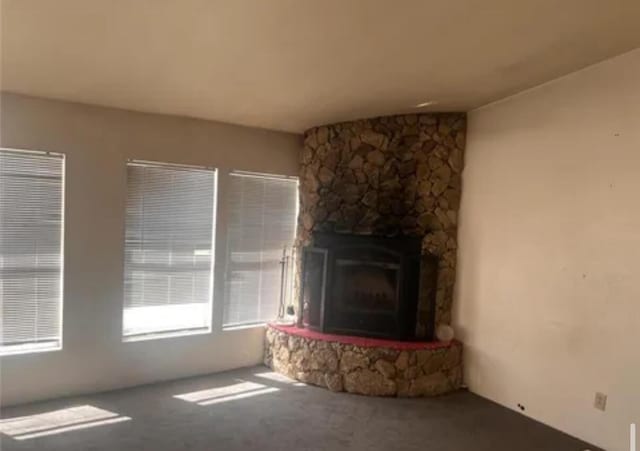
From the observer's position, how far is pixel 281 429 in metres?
3.13

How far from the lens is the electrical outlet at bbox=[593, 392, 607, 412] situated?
3.03 meters

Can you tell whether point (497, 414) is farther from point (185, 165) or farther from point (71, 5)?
point (71, 5)

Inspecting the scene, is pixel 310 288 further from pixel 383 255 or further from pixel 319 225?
pixel 383 255

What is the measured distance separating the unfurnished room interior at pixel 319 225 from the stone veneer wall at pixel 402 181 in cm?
2

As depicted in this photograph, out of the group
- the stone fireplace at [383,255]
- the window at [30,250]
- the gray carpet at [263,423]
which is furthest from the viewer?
the stone fireplace at [383,255]

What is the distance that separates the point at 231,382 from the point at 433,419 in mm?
1750

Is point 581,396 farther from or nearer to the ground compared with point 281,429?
farther from the ground

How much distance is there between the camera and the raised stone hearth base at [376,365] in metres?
3.82

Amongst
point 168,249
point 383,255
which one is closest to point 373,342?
point 383,255

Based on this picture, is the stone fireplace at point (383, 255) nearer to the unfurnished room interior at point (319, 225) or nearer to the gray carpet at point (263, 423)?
the unfurnished room interior at point (319, 225)

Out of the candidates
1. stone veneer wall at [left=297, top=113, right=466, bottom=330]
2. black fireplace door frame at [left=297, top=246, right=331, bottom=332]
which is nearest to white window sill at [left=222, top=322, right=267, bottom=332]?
black fireplace door frame at [left=297, top=246, right=331, bottom=332]

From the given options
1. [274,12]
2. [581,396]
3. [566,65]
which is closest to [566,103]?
[566,65]

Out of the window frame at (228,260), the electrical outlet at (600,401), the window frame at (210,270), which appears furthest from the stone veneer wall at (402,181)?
the electrical outlet at (600,401)

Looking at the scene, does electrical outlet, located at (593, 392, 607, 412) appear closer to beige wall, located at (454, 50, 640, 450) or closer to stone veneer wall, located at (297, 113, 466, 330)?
beige wall, located at (454, 50, 640, 450)
